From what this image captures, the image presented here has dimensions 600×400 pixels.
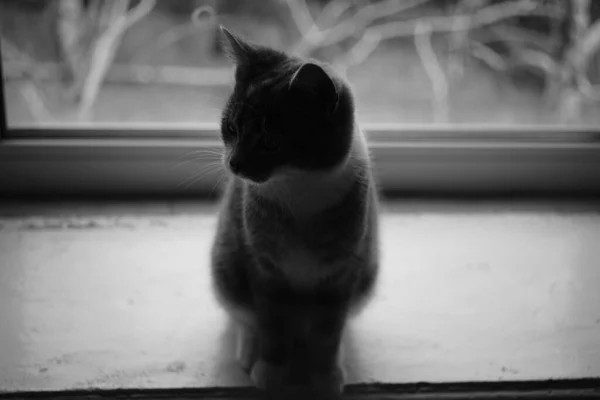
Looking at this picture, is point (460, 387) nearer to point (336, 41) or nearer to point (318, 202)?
point (318, 202)

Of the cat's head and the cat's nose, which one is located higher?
the cat's head

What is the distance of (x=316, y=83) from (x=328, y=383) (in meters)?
0.38

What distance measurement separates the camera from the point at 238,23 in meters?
1.31

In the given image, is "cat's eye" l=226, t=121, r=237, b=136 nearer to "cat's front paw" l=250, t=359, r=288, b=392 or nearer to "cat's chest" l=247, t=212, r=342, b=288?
"cat's chest" l=247, t=212, r=342, b=288

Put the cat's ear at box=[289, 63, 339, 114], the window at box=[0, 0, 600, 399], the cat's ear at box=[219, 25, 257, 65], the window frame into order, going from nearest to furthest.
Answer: the cat's ear at box=[289, 63, 339, 114], the cat's ear at box=[219, 25, 257, 65], the window at box=[0, 0, 600, 399], the window frame

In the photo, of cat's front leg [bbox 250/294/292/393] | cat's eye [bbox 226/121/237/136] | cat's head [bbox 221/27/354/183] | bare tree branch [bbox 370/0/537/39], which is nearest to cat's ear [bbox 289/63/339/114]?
cat's head [bbox 221/27/354/183]

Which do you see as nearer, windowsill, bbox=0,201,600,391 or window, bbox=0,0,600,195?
windowsill, bbox=0,201,600,391

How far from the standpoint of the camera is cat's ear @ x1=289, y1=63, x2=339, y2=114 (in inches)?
27.7

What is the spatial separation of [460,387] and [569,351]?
181 mm

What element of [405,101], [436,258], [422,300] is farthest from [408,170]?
[422,300]

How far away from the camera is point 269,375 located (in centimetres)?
82

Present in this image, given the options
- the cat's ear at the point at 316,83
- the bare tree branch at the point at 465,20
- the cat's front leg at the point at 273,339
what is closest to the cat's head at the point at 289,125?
the cat's ear at the point at 316,83

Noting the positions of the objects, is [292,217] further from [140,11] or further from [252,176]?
[140,11]

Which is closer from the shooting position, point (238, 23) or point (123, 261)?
point (123, 261)
